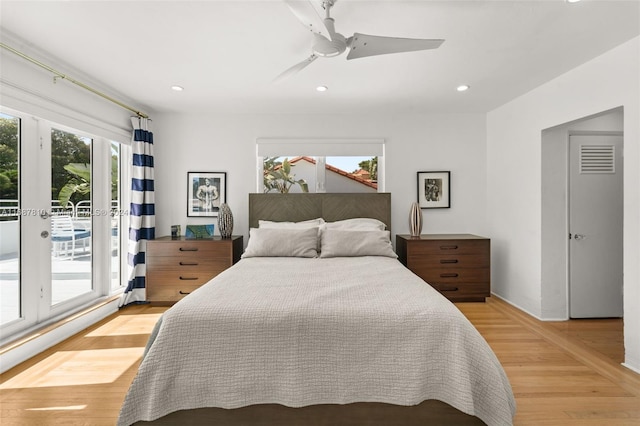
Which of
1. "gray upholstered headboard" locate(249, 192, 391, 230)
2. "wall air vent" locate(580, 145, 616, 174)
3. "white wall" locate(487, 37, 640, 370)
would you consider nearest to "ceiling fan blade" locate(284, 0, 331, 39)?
"white wall" locate(487, 37, 640, 370)

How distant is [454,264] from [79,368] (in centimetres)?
368

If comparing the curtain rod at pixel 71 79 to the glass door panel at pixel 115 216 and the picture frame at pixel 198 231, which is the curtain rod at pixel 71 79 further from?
the picture frame at pixel 198 231

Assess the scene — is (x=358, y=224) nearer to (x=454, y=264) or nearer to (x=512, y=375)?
(x=454, y=264)

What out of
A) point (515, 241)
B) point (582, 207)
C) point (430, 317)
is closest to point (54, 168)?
point (430, 317)

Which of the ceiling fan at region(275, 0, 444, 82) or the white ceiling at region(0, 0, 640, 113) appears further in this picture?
the white ceiling at region(0, 0, 640, 113)

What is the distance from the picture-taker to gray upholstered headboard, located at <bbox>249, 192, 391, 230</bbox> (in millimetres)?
4316

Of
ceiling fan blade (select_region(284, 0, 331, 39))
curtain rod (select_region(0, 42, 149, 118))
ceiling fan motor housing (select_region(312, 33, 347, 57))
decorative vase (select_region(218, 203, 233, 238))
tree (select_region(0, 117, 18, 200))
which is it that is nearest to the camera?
ceiling fan blade (select_region(284, 0, 331, 39))

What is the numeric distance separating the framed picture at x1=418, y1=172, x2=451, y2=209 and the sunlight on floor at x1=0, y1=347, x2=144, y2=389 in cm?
→ 354

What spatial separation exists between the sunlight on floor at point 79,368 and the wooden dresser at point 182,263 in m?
1.13

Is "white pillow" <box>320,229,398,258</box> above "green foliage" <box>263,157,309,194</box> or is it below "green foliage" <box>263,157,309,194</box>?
below

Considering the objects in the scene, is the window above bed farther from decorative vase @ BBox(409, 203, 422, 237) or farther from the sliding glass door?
the sliding glass door

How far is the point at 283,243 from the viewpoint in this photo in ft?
11.4

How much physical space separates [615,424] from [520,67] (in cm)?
265

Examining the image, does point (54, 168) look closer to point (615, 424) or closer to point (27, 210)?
point (27, 210)
